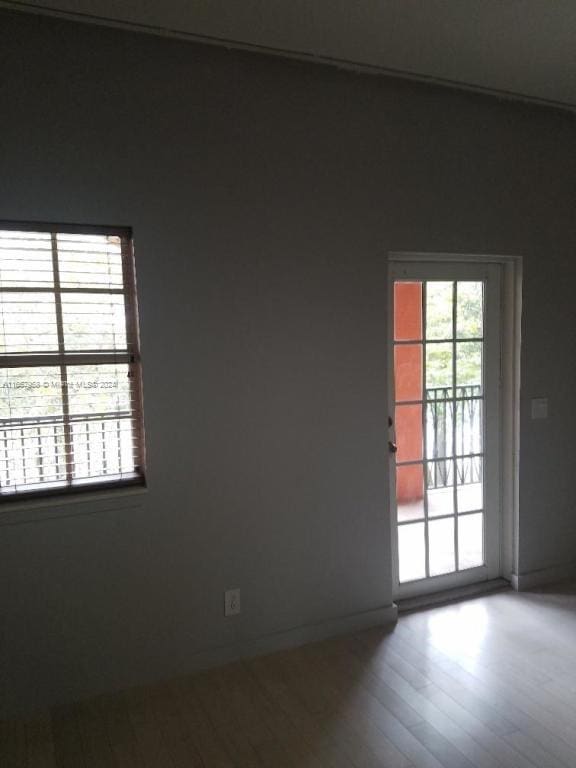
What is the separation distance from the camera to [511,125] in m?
3.12

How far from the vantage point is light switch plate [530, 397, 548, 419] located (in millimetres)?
3338

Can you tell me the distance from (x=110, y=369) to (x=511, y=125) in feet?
8.64

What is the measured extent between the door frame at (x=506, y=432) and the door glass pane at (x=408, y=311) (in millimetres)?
203

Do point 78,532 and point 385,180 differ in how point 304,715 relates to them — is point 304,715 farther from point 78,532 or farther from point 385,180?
point 385,180

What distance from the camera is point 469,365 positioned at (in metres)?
3.25

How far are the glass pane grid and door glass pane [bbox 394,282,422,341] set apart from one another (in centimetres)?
1

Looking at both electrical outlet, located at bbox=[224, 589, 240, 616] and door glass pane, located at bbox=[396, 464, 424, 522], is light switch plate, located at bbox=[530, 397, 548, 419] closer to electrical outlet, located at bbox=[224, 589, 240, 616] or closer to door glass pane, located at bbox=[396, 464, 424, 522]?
door glass pane, located at bbox=[396, 464, 424, 522]

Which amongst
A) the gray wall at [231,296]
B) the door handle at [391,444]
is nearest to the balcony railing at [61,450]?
the gray wall at [231,296]

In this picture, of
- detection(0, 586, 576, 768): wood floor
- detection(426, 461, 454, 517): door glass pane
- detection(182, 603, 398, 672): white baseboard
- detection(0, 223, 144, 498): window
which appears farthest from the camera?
detection(426, 461, 454, 517): door glass pane

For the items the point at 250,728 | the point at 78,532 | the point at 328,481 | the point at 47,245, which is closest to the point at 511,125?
the point at 328,481

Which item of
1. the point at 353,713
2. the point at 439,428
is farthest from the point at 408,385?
the point at 353,713

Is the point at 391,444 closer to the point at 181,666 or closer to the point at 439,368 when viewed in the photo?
the point at 439,368

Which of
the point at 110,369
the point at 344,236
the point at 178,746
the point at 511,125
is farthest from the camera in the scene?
the point at 511,125

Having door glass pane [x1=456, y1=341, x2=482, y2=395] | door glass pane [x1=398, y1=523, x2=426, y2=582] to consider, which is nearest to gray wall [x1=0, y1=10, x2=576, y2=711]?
door glass pane [x1=398, y1=523, x2=426, y2=582]
